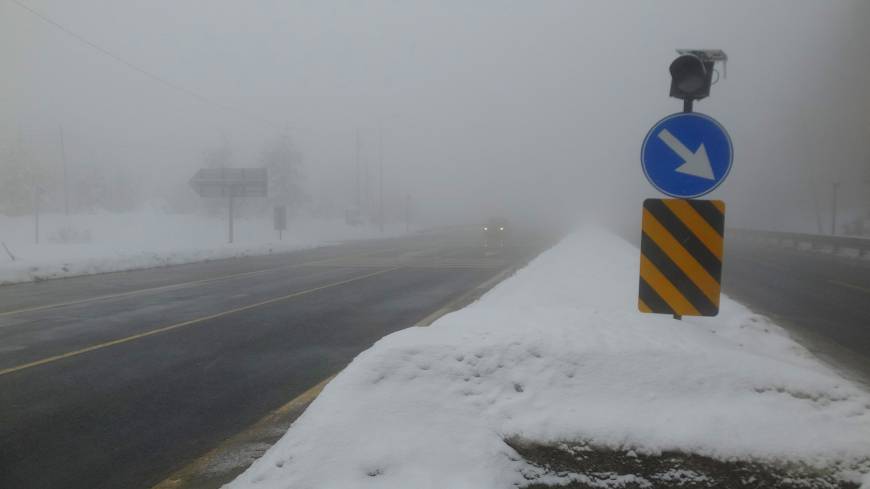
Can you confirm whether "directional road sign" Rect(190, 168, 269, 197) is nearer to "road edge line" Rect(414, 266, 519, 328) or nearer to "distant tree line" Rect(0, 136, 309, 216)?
"road edge line" Rect(414, 266, 519, 328)

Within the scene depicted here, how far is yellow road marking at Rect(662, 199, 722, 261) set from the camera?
182 inches

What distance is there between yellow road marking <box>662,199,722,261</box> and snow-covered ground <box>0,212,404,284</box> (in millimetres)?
17111

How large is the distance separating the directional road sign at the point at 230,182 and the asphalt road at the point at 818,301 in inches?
939

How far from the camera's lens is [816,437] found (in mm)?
3242

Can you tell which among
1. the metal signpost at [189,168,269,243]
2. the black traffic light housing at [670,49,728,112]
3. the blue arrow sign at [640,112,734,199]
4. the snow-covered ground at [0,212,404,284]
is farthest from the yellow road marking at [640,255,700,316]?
the metal signpost at [189,168,269,243]

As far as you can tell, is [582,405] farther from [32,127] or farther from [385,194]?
[32,127]

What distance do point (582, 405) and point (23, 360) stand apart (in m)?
6.69

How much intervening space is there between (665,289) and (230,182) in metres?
30.0

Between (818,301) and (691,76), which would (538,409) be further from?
(818,301)

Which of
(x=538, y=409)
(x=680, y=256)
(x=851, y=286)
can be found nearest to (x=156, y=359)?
(x=538, y=409)

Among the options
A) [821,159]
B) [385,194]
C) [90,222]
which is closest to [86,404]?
[90,222]

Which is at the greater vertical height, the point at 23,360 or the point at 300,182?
the point at 300,182

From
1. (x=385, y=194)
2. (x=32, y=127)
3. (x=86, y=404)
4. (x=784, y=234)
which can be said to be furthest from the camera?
(x=385, y=194)

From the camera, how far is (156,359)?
6.83 metres
